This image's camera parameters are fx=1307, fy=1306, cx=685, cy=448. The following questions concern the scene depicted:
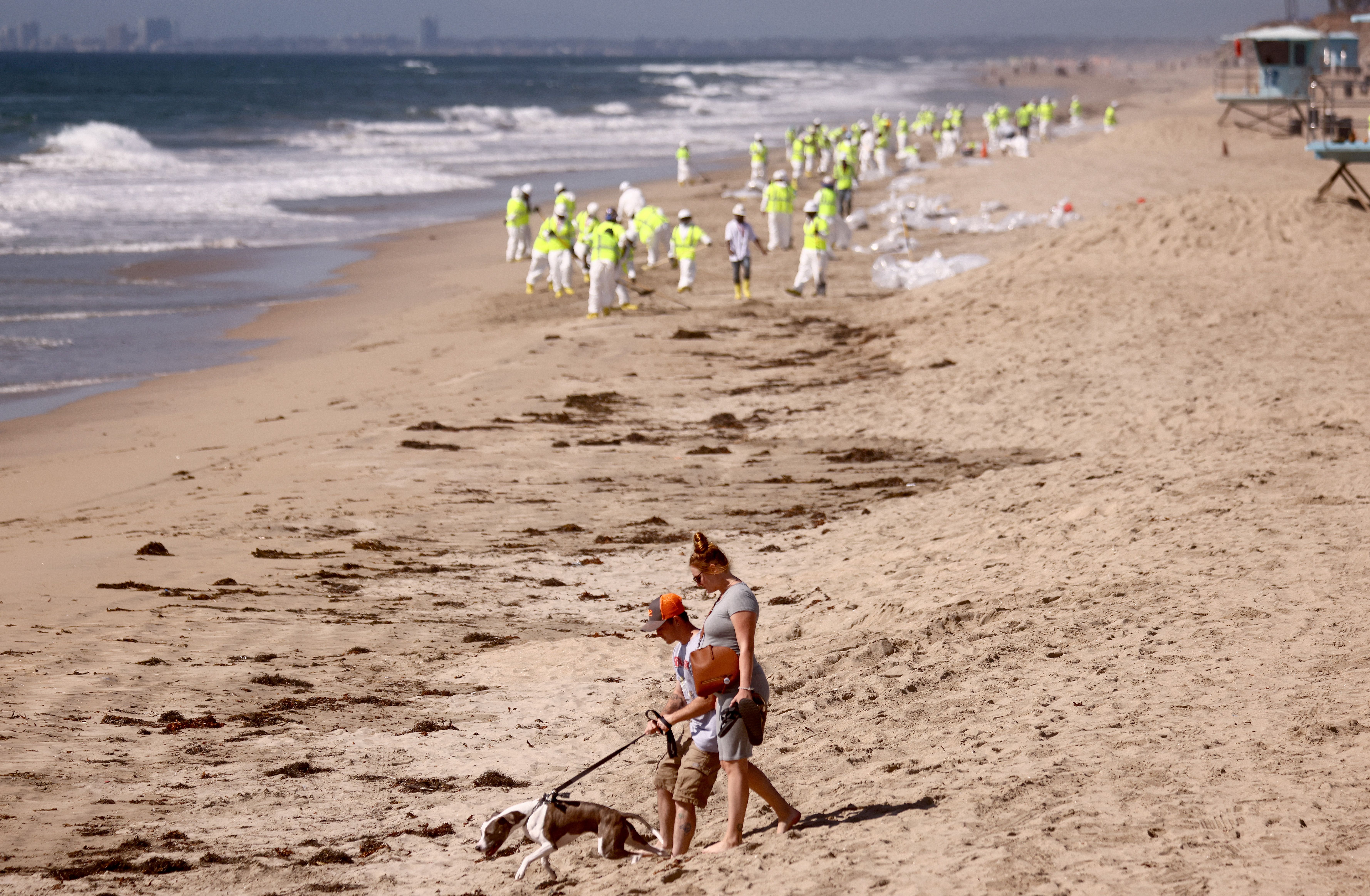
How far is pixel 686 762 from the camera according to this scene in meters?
5.64

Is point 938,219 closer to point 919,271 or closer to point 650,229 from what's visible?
point 919,271

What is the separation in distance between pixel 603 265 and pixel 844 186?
33.9 ft

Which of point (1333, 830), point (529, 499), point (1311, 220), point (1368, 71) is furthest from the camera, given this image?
point (1368, 71)

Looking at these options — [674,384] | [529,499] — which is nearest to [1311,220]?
[674,384]

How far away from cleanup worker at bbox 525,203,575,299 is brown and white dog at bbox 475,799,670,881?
52.8 ft

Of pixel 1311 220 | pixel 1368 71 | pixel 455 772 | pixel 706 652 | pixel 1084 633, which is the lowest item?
pixel 455 772

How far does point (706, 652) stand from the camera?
541 cm

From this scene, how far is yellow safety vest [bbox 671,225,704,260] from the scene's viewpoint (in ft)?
70.5

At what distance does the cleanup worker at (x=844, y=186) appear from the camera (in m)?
28.0

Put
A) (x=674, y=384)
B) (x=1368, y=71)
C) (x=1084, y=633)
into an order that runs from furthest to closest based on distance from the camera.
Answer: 1. (x=1368, y=71)
2. (x=674, y=384)
3. (x=1084, y=633)

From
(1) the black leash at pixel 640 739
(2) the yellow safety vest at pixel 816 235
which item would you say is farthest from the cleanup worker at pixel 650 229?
(1) the black leash at pixel 640 739

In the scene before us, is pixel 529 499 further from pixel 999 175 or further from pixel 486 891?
pixel 999 175

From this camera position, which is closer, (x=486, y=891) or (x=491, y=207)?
(x=486, y=891)

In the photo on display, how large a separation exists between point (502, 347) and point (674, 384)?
2842 mm
